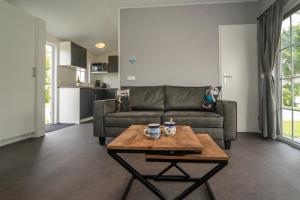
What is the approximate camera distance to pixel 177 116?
264 centimetres

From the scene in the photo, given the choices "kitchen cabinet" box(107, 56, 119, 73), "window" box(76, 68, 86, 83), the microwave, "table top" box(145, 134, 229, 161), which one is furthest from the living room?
"kitchen cabinet" box(107, 56, 119, 73)

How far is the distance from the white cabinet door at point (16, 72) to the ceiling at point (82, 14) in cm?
73

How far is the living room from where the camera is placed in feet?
4.86

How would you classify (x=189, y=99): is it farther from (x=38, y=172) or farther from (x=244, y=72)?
(x=38, y=172)

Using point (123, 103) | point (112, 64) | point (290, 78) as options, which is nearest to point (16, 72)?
point (123, 103)

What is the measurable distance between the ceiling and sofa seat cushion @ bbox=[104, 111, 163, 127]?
7.91 ft

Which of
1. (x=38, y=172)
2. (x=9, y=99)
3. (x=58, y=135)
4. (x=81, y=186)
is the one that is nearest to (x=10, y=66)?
(x=9, y=99)

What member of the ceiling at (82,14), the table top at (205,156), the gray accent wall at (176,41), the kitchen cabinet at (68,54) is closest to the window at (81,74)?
the kitchen cabinet at (68,54)

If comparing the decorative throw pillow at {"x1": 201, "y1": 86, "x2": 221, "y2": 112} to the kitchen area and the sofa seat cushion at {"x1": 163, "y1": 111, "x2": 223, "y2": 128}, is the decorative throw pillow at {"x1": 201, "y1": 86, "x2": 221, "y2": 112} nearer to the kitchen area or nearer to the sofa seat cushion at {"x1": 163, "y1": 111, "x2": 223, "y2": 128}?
the sofa seat cushion at {"x1": 163, "y1": 111, "x2": 223, "y2": 128}

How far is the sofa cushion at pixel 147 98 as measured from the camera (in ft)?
10.9

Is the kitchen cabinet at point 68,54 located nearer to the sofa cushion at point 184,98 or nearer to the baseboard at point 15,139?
the baseboard at point 15,139

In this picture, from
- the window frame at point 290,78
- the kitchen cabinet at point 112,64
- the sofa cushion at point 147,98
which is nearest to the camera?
the window frame at point 290,78

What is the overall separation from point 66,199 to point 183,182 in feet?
2.99

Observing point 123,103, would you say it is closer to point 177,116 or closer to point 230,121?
point 177,116
